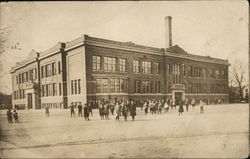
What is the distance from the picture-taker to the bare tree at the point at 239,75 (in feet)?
8.52

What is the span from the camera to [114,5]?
2.15 metres

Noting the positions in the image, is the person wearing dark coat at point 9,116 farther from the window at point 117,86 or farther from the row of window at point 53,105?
the window at point 117,86

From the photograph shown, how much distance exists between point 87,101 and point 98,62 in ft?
1.08

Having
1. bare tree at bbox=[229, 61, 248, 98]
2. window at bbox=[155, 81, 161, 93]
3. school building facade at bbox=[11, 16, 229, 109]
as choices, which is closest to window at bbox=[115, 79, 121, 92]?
school building facade at bbox=[11, 16, 229, 109]

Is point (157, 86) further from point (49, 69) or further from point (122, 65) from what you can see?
point (49, 69)

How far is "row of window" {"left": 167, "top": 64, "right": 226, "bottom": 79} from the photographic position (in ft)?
8.56

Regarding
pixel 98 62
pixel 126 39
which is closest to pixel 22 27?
pixel 98 62

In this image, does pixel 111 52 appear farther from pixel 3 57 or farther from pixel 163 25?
pixel 3 57

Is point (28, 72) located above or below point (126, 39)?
below

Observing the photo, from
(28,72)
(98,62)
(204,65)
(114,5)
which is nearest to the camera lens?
(114,5)

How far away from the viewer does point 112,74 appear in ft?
7.80

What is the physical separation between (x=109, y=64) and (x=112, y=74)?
0.09 m

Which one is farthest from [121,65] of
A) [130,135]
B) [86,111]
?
Answer: [130,135]

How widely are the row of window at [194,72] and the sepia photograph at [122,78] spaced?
0.03 ft
